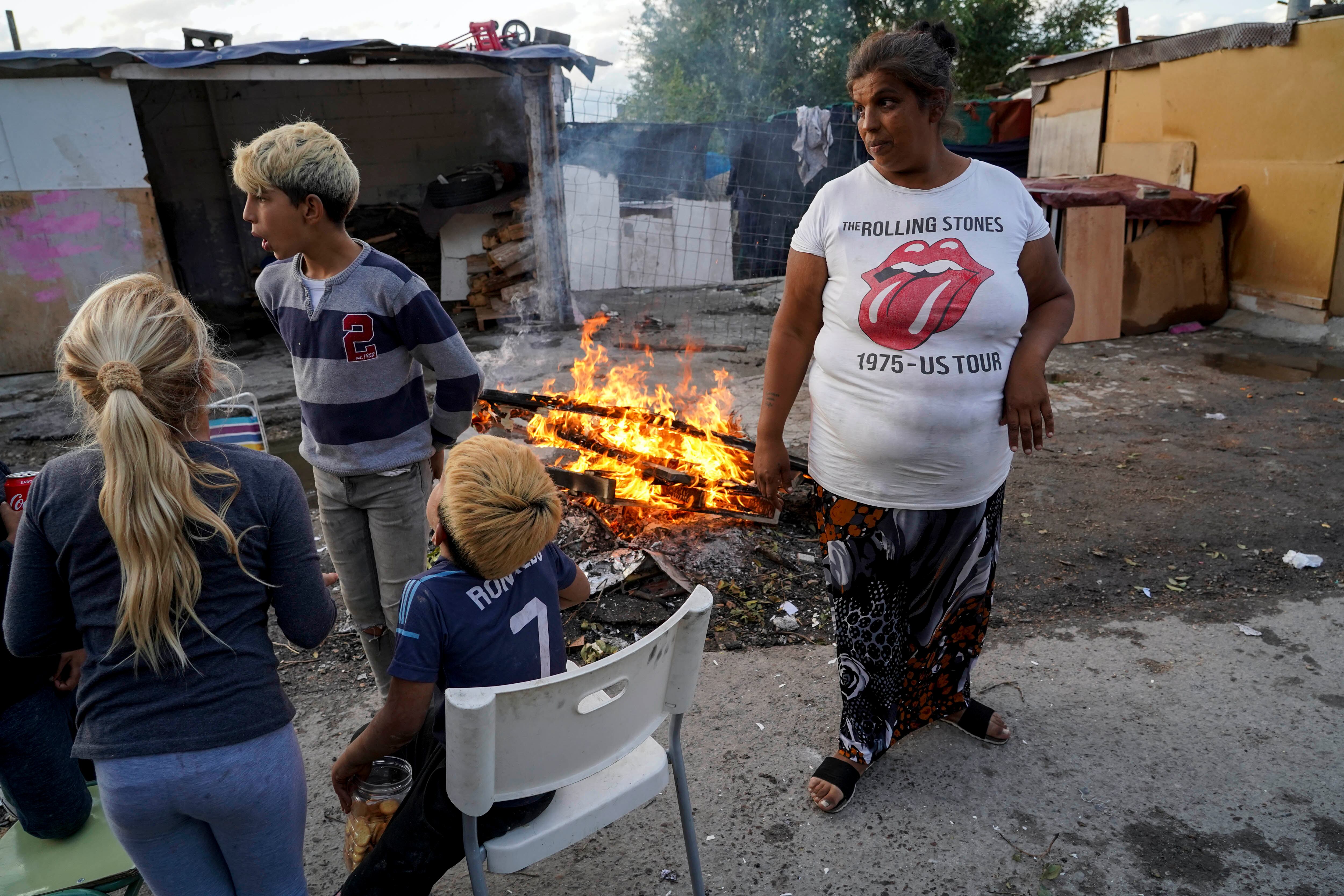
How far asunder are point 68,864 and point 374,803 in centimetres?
78

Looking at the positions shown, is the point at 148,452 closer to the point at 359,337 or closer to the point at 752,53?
the point at 359,337

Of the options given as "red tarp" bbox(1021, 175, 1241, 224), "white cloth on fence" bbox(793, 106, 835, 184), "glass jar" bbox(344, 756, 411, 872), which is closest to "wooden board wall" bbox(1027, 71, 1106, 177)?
"red tarp" bbox(1021, 175, 1241, 224)

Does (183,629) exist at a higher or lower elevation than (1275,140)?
lower

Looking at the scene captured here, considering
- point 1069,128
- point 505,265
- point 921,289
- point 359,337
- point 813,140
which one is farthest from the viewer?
point 1069,128

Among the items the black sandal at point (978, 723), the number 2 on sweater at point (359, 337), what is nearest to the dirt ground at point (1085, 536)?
the black sandal at point (978, 723)

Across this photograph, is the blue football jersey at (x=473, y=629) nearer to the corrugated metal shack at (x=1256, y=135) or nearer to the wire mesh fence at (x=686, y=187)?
the wire mesh fence at (x=686, y=187)

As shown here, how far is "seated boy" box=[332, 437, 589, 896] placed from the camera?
1.83m

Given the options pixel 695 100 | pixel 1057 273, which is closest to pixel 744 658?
pixel 1057 273

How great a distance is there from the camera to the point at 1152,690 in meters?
3.23

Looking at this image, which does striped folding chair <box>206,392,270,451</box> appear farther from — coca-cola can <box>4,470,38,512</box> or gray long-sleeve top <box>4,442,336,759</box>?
gray long-sleeve top <box>4,442,336,759</box>

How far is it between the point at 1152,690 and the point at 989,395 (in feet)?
5.54

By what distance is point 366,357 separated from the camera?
2629 mm

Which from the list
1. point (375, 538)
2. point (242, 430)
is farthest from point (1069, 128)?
point (375, 538)

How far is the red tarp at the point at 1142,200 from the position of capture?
9438 millimetres
